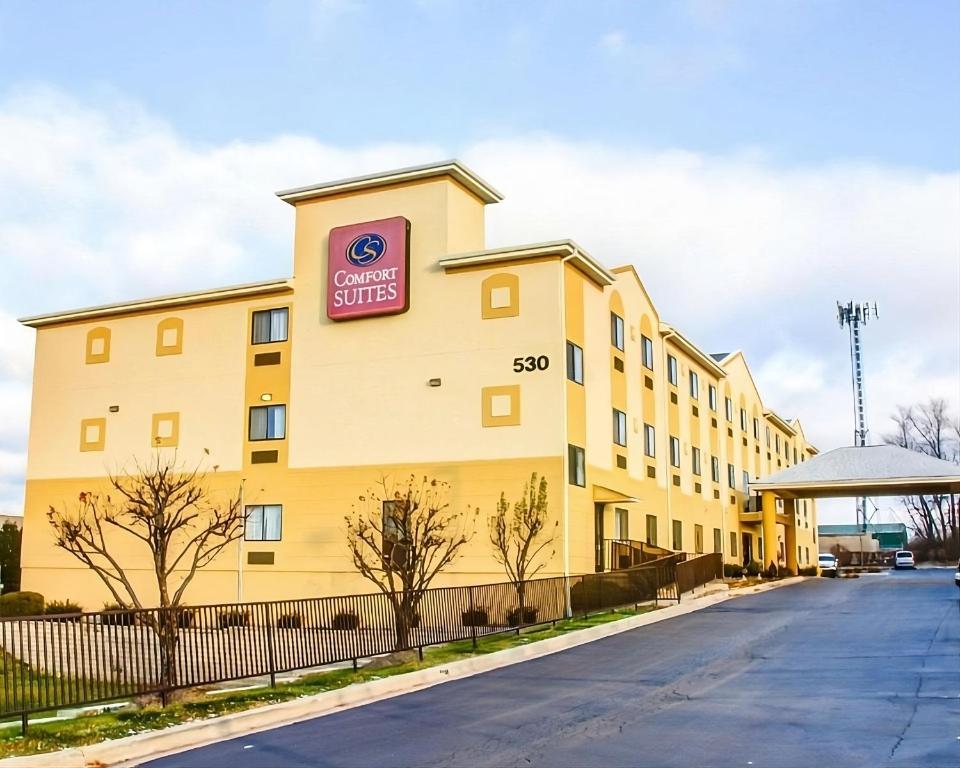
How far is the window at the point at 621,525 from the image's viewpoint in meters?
36.6

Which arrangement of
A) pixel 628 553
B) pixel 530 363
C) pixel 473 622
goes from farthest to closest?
1. pixel 628 553
2. pixel 530 363
3. pixel 473 622

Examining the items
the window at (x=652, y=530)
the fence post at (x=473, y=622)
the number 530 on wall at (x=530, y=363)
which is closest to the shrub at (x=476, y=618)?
the fence post at (x=473, y=622)

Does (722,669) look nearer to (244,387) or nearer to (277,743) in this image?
(277,743)

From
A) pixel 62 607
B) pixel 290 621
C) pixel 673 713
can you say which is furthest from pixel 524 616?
pixel 62 607

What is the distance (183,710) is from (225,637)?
2.04 m

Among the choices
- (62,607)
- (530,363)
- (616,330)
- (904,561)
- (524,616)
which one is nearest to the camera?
(524,616)

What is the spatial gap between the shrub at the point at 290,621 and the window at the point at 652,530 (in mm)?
24702

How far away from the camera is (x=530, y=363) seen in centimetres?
3250

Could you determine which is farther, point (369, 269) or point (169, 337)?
point (169, 337)

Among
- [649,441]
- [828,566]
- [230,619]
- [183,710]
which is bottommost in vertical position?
[183,710]

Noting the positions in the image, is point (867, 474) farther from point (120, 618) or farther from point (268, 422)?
point (120, 618)

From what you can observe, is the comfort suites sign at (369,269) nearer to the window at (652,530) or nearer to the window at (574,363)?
the window at (574,363)

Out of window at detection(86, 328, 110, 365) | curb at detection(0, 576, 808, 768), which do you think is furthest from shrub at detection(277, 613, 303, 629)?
window at detection(86, 328, 110, 365)

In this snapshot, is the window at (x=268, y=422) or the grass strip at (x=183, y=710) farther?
the window at (x=268, y=422)
